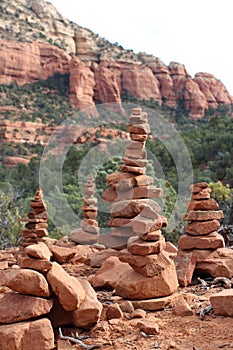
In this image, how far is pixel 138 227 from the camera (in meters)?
7.07

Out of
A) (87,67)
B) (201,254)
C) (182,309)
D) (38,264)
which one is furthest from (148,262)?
(87,67)

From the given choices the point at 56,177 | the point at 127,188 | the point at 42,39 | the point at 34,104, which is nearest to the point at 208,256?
the point at 127,188

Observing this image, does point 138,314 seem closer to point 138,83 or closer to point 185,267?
point 185,267

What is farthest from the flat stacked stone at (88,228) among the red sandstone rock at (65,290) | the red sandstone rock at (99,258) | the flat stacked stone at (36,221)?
the red sandstone rock at (65,290)

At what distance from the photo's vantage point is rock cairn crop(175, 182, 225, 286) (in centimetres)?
827

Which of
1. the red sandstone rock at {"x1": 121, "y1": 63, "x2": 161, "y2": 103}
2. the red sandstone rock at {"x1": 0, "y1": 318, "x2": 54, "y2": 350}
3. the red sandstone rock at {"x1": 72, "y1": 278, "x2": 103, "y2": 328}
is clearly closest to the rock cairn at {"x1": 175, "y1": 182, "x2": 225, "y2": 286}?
the red sandstone rock at {"x1": 72, "y1": 278, "x2": 103, "y2": 328}

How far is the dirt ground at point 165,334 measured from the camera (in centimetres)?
490

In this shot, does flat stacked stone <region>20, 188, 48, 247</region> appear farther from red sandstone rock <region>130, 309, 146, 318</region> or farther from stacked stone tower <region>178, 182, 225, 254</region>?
red sandstone rock <region>130, 309, 146, 318</region>

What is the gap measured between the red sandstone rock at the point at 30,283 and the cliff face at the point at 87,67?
73866 millimetres

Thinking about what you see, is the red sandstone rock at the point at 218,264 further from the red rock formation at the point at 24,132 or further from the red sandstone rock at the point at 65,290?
the red rock formation at the point at 24,132

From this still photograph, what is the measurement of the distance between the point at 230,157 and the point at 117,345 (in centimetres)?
3116

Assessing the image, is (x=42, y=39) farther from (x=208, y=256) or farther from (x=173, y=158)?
(x=208, y=256)

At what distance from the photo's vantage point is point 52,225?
29.5 meters

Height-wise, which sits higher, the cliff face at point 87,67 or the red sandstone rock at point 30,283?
Result: the cliff face at point 87,67
